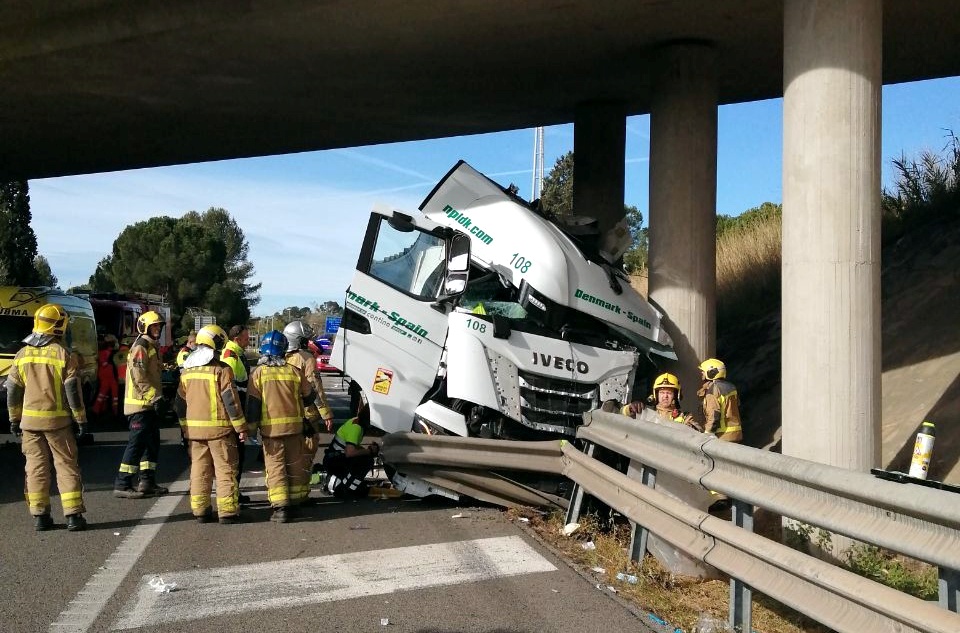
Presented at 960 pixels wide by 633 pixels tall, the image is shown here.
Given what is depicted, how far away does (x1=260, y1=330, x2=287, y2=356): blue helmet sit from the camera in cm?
777

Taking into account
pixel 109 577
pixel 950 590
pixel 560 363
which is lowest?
pixel 109 577

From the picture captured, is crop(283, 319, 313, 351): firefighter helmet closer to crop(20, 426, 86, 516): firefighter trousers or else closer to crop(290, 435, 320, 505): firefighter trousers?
crop(290, 435, 320, 505): firefighter trousers

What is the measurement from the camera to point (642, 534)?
18.6 ft

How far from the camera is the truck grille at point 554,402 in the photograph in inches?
323

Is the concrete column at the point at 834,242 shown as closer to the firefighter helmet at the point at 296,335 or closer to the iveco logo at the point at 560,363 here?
the iveco logo at the point at 560,363

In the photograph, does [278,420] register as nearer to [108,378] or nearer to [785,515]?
[785,515]


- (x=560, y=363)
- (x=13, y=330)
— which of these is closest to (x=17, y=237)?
(x=13, y=330)

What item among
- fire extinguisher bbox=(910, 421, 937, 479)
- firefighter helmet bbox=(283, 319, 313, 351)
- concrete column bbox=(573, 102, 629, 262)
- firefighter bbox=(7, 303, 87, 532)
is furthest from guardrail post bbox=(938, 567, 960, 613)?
concrete column bbox=(573, 102, 629, 262)

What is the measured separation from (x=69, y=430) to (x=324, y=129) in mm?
11321

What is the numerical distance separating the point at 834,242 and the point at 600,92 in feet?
28.0

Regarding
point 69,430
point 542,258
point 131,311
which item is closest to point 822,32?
point 542,258

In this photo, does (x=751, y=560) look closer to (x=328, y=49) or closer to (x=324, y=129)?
(x=328, y=49)

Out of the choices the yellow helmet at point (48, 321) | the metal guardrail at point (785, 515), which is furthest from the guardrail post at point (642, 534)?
the yellow helmet at point (48, 321)

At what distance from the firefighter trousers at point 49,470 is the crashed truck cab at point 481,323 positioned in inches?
102
